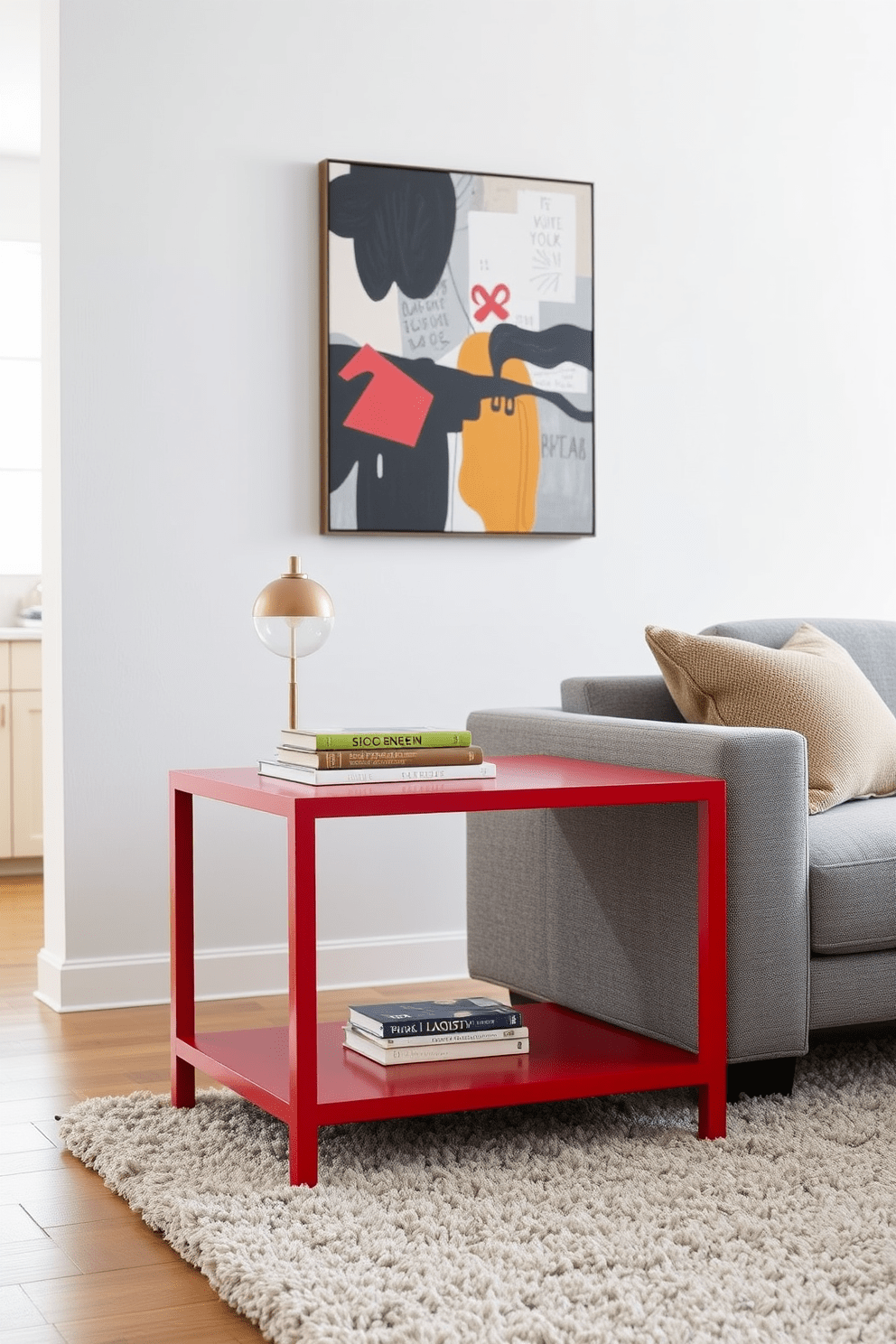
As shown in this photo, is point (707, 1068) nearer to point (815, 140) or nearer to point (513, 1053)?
point (513, 1053)

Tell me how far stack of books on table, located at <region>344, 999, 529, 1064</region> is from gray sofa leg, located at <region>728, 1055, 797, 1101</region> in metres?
0.38

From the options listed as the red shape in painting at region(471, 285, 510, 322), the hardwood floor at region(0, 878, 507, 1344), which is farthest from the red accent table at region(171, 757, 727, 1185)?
the red shape in painting at region(471, 285, 510, 322)

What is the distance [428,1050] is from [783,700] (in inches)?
39.2

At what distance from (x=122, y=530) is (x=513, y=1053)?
158cm

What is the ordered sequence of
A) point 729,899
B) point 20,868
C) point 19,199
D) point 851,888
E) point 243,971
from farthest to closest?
point 19,199 → point 20,868 → point 243,971 → point 851,888 → point 729,899

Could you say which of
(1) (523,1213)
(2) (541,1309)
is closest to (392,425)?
(1) (523,1213)

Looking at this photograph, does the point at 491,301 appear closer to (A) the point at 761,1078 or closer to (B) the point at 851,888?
(B) the point at 851,888

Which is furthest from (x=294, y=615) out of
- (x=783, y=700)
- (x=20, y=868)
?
(x=20, y=868)

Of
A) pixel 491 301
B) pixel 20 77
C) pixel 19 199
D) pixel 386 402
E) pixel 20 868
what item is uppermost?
pixel 20 77

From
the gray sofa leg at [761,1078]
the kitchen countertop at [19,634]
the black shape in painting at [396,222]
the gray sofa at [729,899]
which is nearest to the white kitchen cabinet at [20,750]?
the kitchen countertop at [19,634]

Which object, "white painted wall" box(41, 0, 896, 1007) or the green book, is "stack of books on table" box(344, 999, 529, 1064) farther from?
"white painted wall" box(41, 0, 896, 1007)

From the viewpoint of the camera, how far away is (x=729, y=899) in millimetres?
2432

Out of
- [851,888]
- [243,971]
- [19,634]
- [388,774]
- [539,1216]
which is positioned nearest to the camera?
[539,1216]

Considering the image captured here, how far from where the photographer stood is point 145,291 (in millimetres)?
3408
